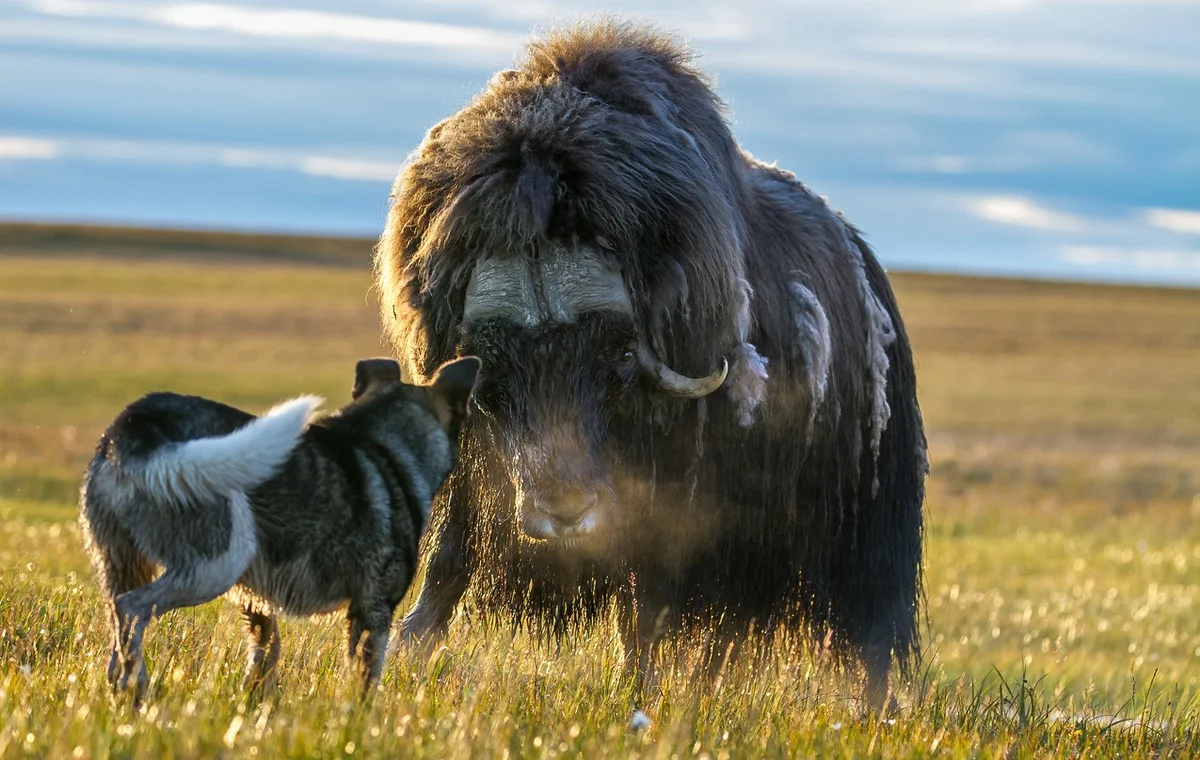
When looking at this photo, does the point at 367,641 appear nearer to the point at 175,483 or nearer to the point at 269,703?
the point at 269,703

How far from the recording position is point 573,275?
5.19 m

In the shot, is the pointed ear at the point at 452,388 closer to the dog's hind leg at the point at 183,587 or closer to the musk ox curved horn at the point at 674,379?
the musk ox curved horn at the point at 674,379

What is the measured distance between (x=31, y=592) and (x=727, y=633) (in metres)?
2.76

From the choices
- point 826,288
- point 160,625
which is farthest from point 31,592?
point 826,288

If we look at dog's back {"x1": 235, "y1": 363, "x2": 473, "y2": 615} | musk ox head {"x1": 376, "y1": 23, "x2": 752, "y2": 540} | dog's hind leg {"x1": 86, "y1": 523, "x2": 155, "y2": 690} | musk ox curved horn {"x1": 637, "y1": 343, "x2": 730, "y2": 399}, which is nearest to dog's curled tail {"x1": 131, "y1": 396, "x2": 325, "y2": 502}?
dog's back {"x1": 235, "y1": 363, "x2": 473, "y2": 615}

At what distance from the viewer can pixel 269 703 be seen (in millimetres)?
3973

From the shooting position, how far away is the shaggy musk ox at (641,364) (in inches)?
204

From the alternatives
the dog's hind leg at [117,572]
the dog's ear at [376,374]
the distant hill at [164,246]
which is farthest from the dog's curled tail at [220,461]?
the distant hill at [164,246]

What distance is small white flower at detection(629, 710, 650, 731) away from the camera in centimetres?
445

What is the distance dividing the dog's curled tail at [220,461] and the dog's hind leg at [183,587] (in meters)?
0.09

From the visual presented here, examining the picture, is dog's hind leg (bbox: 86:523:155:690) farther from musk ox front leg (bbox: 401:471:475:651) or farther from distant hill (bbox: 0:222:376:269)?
distant hill (bbox: 0:222:376:269)

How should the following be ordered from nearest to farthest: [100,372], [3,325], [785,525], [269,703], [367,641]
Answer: [269,703] < [367,641] < [785,525] < [100,372] < [3,325]

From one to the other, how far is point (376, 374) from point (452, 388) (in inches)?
9.8

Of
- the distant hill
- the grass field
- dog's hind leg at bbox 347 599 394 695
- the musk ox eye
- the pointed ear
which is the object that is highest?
the musk ox eye
